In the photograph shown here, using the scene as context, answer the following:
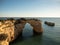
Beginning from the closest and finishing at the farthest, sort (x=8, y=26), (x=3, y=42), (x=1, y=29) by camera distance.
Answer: (x=3, y=42), (x=1, y=29), (x=8, y=26)

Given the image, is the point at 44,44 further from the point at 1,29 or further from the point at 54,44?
the point at 1,29

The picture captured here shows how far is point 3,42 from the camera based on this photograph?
9695 mm

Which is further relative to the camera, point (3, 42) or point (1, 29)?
point (1, 29)

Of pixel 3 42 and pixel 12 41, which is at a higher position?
pixel 3 42

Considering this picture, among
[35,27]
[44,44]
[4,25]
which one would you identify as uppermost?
[4,25]

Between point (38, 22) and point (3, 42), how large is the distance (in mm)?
17425

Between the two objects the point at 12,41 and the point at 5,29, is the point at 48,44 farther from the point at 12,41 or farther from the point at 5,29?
the point at 5,29

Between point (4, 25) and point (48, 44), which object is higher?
point (4, 25)

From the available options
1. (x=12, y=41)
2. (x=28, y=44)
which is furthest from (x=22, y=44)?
(x=12, y=41)

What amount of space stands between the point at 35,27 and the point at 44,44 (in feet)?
30.9

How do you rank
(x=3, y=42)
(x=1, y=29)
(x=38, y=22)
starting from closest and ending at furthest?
(x=3, y=42)
(x=1, y=29)
(x=38, y=22)

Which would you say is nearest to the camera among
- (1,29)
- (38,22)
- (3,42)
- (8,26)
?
(3,42)

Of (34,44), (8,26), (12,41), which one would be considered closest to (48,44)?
(34,44)

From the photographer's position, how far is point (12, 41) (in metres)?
18.1
